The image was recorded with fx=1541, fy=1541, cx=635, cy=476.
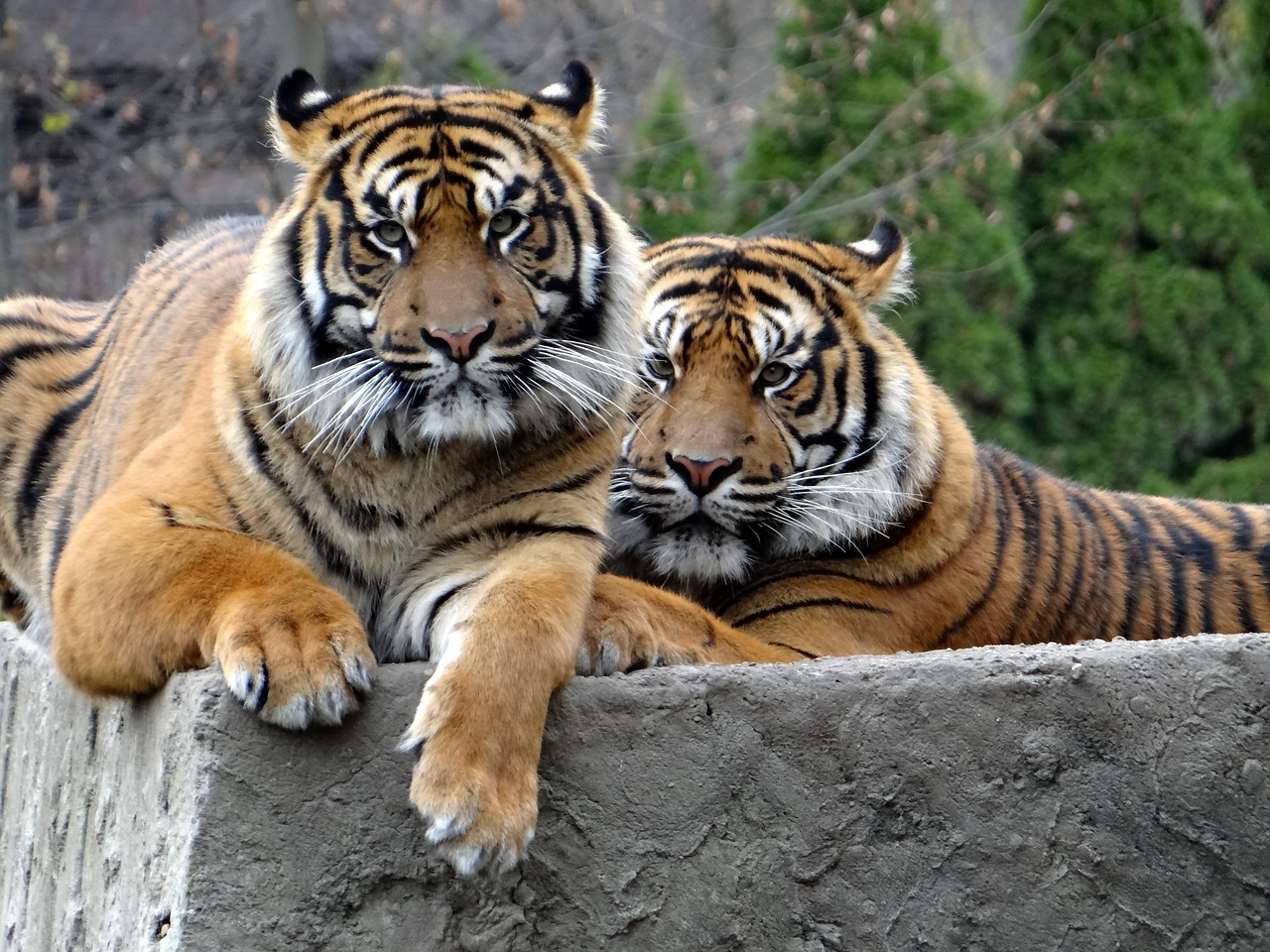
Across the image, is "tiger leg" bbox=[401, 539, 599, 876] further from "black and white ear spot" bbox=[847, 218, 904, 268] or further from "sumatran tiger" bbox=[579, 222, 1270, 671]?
"black and white ear spot" bbox=[847, 218, 904, 268]

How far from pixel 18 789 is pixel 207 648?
1.19 m

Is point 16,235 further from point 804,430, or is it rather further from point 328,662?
point 328,662

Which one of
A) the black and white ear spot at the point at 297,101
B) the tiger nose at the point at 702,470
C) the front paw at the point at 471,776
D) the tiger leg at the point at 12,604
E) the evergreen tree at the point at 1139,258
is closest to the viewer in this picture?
the front paw at the point at 471,776

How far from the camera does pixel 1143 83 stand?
8172 mm

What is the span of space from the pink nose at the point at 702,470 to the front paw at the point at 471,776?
106cm

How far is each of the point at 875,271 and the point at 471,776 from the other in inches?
76.3

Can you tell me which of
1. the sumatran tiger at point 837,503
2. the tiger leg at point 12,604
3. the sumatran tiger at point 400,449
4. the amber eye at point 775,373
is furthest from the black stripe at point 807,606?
the tiger leg at point 12,604

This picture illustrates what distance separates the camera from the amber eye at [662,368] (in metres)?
3.33

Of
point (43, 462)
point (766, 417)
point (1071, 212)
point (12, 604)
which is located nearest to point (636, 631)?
point (766, 417)

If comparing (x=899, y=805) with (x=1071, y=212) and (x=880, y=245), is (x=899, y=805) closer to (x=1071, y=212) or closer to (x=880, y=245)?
(x=880, y=245)

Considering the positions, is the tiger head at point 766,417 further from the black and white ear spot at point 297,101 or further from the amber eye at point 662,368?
the black and white ear spot at point 297,101

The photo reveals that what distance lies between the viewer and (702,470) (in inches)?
123

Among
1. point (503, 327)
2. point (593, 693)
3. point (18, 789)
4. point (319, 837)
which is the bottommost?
point (18, 789)

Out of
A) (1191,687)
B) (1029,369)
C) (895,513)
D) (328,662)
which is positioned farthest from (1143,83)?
(328,662)
